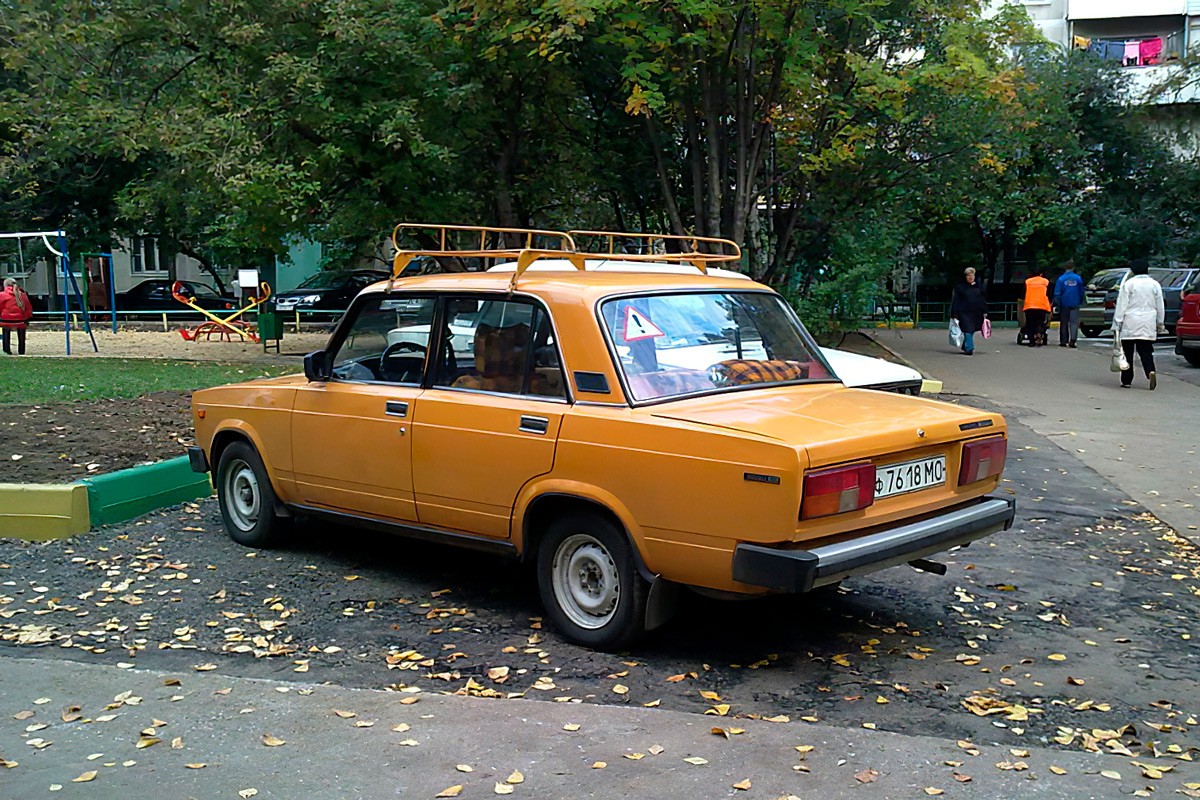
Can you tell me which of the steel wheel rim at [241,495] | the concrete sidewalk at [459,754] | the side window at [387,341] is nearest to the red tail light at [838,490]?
the concrete sidewalk at [459,754]

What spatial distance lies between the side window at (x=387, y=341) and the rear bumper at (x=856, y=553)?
228 centimetres

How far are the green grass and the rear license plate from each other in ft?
35.6

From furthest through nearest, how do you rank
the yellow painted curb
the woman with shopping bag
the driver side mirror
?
A: the woman with shopping bag < the yellow painted curb < the driver side mirror

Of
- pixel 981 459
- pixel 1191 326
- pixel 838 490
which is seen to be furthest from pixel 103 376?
pixel 1191 326

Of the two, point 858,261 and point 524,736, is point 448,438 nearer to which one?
point 524,736

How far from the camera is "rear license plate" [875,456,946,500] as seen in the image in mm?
4902

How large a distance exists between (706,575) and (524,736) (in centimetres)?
101

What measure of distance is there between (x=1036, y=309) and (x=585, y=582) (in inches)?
838

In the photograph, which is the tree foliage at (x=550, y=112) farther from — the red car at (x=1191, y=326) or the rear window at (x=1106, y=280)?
the rear window at (x=1106, y=280)

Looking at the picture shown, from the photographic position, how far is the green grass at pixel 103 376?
13938 millimetres

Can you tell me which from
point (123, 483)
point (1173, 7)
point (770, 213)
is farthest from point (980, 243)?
point (123, 483)

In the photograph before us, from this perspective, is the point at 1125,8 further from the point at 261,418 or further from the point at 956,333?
the point at 261,418

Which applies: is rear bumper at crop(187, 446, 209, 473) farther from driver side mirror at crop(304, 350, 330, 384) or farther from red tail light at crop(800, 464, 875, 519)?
red tail light at crop(800, 464, 875, 519)

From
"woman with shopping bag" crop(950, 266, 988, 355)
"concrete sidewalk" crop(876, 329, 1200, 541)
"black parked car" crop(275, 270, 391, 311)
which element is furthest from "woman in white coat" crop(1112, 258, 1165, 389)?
"black parked car" crop(275, 270, 391, 311)
